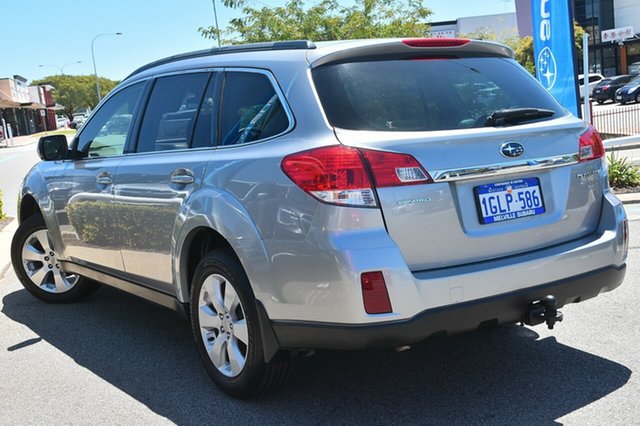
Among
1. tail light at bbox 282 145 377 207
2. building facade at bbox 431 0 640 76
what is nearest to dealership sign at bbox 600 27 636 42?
building facade at bbox 431 0 640 76

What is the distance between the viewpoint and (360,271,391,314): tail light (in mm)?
3045

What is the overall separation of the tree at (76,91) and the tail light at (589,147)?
121560 millimetres

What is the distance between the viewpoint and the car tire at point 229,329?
11.6 ft

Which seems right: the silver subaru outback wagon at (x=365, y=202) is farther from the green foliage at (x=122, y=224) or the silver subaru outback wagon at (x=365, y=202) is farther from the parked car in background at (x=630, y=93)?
the parked car in background at (x=630, y=93)

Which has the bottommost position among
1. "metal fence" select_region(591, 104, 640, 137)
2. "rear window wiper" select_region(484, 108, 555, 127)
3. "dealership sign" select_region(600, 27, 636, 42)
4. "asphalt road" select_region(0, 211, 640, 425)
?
"metal fence" select_region(591, 104, 640, 137)

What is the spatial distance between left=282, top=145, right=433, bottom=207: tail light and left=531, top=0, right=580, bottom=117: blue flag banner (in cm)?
902

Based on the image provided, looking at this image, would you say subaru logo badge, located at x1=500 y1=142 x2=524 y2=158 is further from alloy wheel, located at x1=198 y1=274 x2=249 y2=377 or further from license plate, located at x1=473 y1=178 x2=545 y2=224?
alloy wheel, located at x1=198 y1=274 x2=249 y2=377

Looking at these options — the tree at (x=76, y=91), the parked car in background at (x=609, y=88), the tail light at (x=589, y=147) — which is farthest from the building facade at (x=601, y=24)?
the tree at (x=76, y=91)

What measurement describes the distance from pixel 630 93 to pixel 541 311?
121ft

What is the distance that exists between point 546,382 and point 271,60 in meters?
2.26

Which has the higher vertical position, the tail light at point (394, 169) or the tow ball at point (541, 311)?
the tail light at point (394, 169)

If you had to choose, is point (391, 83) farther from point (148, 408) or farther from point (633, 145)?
point (633, 145)

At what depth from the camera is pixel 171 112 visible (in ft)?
14.6

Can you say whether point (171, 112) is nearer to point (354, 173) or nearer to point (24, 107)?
point (354, 173)
